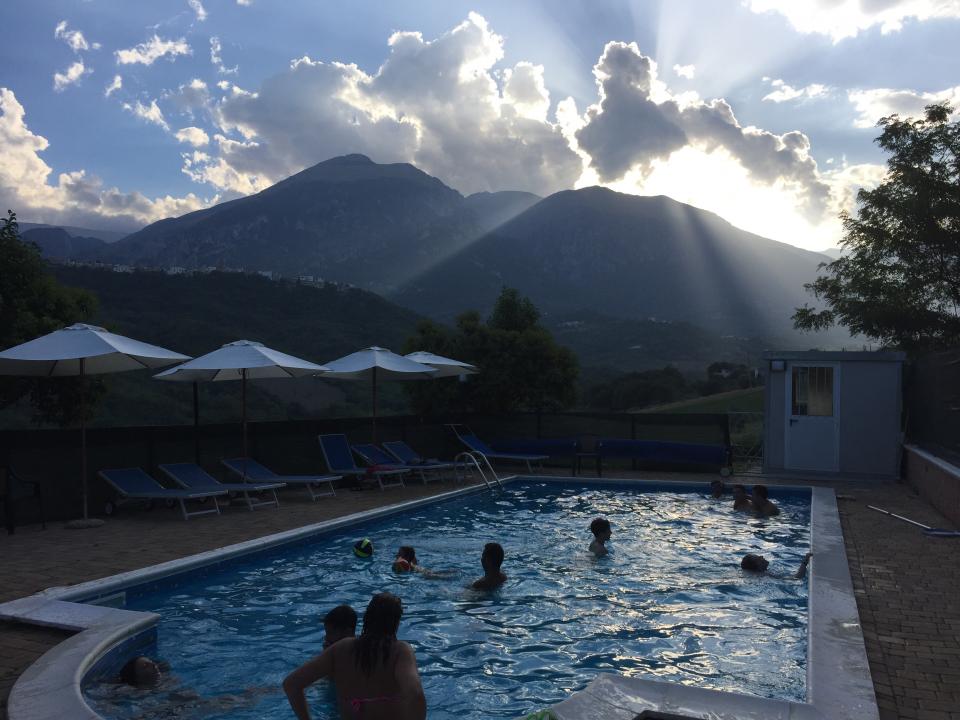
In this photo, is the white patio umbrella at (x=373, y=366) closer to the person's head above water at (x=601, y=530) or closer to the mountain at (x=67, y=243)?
the person's head above water at (x=601, y=530)

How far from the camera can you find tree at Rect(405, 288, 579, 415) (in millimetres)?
18625

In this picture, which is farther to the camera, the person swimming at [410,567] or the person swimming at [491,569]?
the person swimming at [410,567]

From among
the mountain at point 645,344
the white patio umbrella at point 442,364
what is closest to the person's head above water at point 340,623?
the white patio umbrella at point 442,364

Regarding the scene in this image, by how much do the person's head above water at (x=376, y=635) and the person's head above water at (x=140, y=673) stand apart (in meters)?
2.30

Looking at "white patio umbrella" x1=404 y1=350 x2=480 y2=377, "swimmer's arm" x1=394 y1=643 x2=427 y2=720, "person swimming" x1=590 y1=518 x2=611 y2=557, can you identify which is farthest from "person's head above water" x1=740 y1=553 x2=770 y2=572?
"white patio umbrella" x1=404 y1=350 x2=480 y2=377

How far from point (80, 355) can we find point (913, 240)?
21.3m

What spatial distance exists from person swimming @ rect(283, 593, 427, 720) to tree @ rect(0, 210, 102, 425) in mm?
10107

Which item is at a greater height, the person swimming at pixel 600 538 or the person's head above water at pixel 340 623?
the person's head above water at pixel 340 623

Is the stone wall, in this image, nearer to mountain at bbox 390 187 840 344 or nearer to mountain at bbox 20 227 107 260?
mountain at bbox 390 187 840 344

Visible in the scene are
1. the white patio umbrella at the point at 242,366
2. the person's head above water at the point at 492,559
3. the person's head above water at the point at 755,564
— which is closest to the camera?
the person's head above water at the point at 492,559

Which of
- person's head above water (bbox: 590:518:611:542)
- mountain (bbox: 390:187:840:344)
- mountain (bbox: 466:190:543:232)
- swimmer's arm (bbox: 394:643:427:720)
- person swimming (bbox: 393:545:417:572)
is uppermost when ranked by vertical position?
mountain (bbox: 466:190:543:232)

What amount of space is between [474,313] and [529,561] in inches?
493

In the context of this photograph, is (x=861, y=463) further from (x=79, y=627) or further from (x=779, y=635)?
(x=79, y=627)

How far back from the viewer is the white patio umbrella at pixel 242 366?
10766 millimetres
